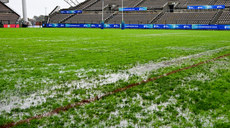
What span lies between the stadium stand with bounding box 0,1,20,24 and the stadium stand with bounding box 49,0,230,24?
7.28 metres

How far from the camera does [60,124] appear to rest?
2543 millimetres

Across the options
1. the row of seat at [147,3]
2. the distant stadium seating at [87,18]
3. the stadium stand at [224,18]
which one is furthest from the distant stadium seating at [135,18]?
the stadium stand at [224,18]

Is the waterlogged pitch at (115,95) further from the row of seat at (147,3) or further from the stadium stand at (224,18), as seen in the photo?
the row of seat at (147,3)

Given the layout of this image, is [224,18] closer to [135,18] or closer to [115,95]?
[135,18]

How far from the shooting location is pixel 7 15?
5184 cm

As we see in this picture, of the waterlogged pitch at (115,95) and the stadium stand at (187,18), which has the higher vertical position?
the stadium stand at (187,18)

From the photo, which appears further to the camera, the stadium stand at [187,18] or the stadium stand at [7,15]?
the stadium stand at [7,15]

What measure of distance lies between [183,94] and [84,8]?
5108cm

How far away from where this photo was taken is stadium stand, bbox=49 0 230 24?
37559 millimetres

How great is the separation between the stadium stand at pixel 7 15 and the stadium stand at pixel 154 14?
23.9 ft

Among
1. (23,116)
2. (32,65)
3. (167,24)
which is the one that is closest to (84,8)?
(167,24)

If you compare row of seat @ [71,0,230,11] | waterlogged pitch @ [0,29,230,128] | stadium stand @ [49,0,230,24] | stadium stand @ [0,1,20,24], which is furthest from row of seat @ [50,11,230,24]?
waterlogged pitch @ [0,29,230,128]

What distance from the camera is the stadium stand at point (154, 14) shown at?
3756cm

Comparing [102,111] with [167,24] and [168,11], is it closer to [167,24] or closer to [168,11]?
[167,24]
